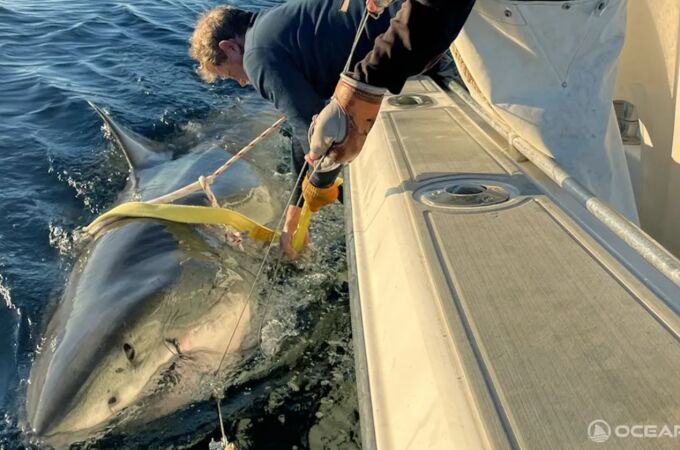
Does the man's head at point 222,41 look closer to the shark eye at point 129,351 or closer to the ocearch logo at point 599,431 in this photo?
the shark eye at point 129,351

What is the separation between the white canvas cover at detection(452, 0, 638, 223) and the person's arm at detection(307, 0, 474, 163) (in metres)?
0.52

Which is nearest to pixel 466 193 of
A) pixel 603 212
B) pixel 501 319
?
pixel 603 212

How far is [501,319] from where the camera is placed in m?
1.63

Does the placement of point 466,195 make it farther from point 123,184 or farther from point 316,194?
point 123,184

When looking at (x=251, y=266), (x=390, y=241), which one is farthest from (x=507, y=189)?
(x=251, y=266)

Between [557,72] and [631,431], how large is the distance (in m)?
1.59

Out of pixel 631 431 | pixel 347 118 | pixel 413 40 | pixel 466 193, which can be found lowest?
pixel 466 193

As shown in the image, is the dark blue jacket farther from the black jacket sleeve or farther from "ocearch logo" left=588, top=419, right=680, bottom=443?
"ocearch logo" left=588, top=419, right=680, bottom=443

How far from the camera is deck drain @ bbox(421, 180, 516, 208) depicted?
7.64 feet

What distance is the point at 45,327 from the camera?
3.12 meters

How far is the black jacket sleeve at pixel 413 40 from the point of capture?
6.15ft

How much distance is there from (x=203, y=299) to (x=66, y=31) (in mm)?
7664

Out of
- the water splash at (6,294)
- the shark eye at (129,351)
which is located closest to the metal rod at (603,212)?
the shark eye at (129,351)

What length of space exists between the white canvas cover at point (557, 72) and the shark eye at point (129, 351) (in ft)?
5.83
